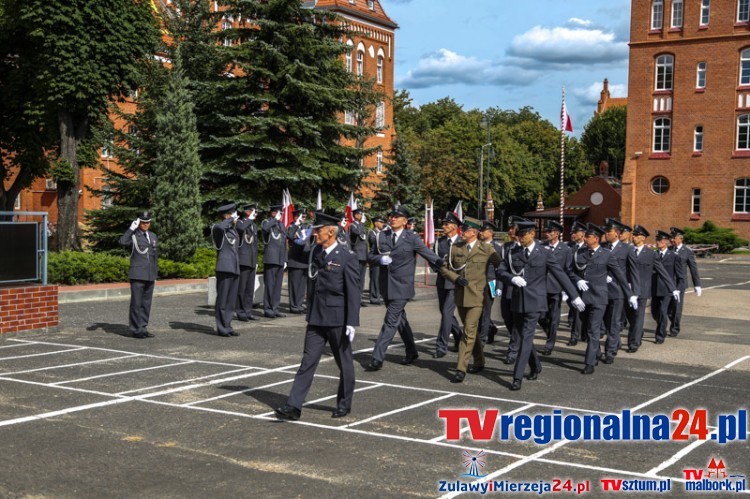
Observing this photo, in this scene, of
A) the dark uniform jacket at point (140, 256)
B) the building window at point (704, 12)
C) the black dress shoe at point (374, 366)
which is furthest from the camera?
the building window at point (704, 12)

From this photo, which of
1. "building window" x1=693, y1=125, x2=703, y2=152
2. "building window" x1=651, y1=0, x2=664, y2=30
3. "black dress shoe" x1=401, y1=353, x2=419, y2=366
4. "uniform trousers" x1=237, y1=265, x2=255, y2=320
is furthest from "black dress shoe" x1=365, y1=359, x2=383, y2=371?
"building window" x1=651, y1=0, x2=664, y2=30

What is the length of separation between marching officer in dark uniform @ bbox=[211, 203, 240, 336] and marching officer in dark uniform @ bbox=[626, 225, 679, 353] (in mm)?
6229

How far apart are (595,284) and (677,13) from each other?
4957 centimetres

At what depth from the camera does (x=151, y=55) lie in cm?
3325

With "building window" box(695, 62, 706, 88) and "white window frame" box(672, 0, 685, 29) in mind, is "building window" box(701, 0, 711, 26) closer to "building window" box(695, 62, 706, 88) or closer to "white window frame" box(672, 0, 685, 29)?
"white window frame" box(672, 0, 685, 29)

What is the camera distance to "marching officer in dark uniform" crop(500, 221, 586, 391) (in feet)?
33.9

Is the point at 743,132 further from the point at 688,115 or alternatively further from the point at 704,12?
the point at 704,12

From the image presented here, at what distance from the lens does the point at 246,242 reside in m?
15.6

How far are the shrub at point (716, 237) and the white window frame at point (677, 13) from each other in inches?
512

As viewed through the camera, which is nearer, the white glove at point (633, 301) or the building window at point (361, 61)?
the white glove at point (633, 301)

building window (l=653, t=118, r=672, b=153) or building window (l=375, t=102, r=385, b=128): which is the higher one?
building window (l=375, t=102, r=385, b=128)

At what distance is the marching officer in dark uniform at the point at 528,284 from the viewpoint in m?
10.3

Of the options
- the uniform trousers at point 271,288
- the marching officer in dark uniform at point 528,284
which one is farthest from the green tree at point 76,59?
the marching officer in dark uniform at point 528,284

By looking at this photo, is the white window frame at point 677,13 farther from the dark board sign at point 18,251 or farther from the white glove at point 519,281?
the white glove at point 519,281
